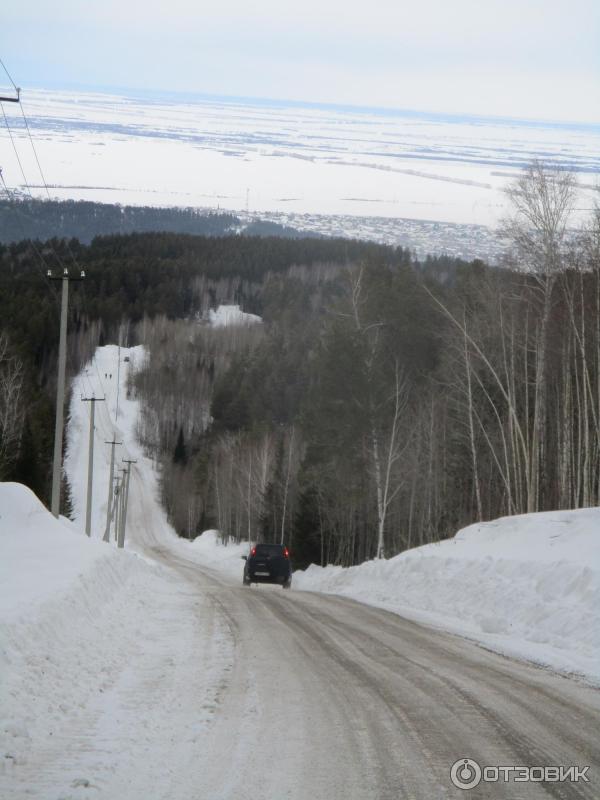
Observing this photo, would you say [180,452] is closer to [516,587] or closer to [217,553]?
[217,553]

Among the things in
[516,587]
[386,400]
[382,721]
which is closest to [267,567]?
[386,400]

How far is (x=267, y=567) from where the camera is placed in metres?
32.6

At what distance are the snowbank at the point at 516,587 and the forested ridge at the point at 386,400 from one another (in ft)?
18.5

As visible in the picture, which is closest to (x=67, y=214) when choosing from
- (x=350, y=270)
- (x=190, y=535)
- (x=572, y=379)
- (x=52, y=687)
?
(x=190, y=535)

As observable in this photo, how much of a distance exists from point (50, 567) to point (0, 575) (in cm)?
179

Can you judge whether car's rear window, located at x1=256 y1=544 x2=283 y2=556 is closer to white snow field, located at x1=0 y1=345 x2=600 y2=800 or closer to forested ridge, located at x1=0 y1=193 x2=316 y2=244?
white snow field, located at x1=0 y1=345 x2=600 y2=800

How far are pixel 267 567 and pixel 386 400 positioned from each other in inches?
361

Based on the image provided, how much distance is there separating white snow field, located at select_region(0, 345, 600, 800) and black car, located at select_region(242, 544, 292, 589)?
11.1 meters

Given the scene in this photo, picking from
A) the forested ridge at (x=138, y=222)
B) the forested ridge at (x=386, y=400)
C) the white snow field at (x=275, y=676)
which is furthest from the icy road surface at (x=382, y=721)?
the forested ridge at (x=138, y=222)

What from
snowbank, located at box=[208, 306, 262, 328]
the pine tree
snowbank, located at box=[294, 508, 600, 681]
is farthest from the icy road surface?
snowbank, located at box=[208, 306, 262, 328]

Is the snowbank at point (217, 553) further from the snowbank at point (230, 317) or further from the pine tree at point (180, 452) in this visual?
the snowbank at point (230, 317)

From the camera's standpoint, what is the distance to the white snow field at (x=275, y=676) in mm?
6957

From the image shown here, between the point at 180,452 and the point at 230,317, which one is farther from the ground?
the point at 230,317

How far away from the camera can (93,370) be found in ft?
486
